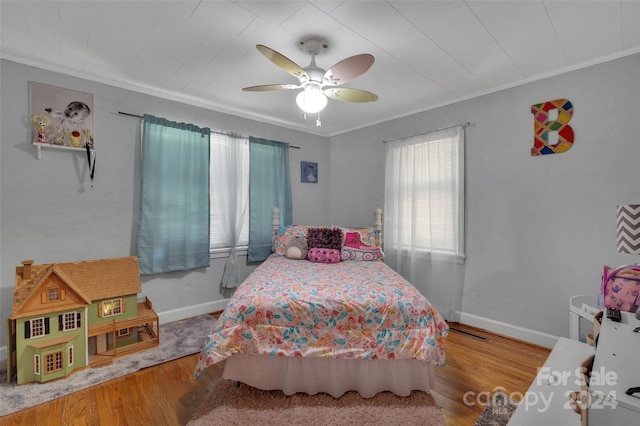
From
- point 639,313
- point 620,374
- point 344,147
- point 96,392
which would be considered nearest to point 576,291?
point 639,313

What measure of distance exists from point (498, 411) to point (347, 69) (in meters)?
2.34

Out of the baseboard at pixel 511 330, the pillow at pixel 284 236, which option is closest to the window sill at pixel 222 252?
the pillow at pixel 284 236

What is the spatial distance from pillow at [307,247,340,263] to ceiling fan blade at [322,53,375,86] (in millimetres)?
1689

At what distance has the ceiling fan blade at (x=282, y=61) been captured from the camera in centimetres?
163

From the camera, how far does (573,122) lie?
2.47 metres

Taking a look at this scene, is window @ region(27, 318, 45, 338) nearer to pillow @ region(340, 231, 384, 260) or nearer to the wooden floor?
the wooden floor

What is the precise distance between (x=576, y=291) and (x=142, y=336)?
3968 millimetres

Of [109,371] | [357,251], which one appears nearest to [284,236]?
[357,251]

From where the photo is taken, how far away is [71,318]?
7.15 feet

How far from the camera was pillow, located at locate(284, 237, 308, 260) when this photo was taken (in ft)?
10.4

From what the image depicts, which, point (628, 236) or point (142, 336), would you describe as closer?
point (628, 236)

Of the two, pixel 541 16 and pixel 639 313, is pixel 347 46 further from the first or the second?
pixel 639 313

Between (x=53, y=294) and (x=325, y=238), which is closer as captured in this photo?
(x=53, y=294)

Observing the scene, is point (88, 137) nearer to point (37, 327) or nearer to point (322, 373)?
point (37, 327)
